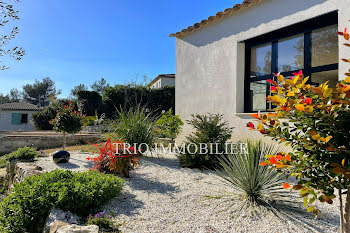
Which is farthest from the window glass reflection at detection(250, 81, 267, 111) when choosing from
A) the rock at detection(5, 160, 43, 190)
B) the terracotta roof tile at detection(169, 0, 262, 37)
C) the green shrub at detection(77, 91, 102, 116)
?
the green shrub at detection(77, 91, 102, 116)

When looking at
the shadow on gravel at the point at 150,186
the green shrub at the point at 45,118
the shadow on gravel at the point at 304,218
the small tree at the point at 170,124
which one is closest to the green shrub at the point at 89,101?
the green shrub at the point at 45,118

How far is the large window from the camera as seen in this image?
5.25 m

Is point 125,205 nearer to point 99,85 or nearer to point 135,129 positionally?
point 135,129

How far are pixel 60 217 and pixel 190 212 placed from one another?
1699 millimetres

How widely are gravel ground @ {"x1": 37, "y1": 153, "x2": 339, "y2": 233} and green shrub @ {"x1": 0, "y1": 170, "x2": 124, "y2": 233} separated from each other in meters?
0.28

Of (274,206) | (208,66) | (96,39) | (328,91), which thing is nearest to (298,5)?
(208,66)

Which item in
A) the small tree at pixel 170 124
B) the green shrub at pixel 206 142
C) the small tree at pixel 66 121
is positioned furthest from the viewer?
the small tree at pixel 66 121

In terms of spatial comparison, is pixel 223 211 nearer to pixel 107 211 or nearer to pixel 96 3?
pixel 107 211

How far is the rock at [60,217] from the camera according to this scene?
2.84 metres

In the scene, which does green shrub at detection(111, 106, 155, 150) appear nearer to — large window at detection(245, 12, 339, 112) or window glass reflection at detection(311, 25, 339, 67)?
large window at detection(245, 12, 339, 112)

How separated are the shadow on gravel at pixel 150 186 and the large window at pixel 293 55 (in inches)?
139

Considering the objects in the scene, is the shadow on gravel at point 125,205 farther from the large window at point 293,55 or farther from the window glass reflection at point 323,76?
the window glass reflection at point 323,76

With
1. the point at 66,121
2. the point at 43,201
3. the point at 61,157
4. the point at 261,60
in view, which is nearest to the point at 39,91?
the point at 66,121

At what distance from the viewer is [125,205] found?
338cm
